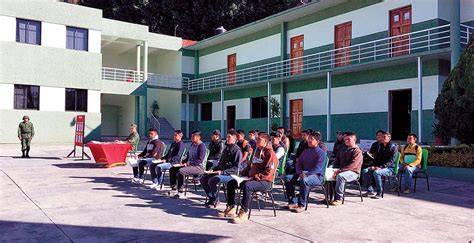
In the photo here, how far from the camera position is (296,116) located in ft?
74.8

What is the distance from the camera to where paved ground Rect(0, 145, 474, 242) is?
17.4 ft

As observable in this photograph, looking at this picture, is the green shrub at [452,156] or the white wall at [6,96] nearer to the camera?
the green shrub at [452,156]

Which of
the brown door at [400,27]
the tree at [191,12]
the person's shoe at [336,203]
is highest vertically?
the tree at [191,12]

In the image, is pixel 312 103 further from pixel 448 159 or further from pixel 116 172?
pixel 116 172

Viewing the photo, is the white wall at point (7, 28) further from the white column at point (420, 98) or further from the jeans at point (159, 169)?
the white column at point (420, 98)

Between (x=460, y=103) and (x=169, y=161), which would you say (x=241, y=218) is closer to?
(x=169, y=161)

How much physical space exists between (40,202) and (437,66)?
14689 mm

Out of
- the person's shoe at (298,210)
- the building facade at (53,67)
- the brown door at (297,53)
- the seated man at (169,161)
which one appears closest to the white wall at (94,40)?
the building facade at (53,67)

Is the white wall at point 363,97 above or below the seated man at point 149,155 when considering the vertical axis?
above

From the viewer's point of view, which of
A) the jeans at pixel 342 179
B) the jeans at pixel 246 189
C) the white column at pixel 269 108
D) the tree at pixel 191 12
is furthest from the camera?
the tree at pixel 191 12

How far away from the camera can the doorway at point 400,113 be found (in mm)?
17453

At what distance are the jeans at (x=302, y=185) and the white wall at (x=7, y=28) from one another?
19.6 metres

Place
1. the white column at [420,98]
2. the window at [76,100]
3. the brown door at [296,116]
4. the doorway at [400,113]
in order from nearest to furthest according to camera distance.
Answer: the white column at [420,98] < the doorway at [400,113] < the brown door at [296,116] < the window at [76,100]

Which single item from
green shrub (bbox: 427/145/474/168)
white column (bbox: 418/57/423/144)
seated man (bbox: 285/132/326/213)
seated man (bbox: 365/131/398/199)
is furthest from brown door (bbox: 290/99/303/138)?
seated man (bbox: 285/132/326/213)
